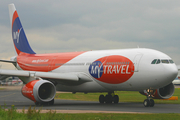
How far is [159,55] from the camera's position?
21312mm

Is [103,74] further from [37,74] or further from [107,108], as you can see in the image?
[37,74]

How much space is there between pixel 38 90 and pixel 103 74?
519 centimetres

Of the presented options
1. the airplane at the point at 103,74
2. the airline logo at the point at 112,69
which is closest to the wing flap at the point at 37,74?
the airplane at the point at 103,74

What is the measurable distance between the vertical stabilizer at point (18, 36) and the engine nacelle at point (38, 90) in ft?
34.9

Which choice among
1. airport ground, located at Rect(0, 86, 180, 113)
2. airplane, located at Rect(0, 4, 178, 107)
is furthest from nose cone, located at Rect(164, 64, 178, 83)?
airport ground, located at Rect(0, 86, 180, 113)

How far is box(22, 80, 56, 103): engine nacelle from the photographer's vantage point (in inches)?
878

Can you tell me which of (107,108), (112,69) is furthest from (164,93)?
(107,108)

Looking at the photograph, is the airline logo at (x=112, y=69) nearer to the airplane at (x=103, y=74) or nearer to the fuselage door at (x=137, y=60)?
the airplane at (x=103, y=74)

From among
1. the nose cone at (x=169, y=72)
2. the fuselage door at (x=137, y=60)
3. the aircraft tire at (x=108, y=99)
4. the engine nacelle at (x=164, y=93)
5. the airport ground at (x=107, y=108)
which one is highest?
the fuselage door at (x=137, y=60)

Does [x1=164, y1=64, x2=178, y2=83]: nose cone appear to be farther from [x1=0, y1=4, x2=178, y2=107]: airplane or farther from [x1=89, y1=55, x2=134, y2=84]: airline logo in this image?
[x1=89, y1=55, x2=134, y2=84]: airline logo

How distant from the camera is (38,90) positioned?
22.3 m

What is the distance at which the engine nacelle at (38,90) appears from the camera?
73.2 feet

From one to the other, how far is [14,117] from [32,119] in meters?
0.93

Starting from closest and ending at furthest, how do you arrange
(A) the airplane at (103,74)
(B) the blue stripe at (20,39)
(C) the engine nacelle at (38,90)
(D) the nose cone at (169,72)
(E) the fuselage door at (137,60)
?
(D) the nose cone at (169,72) → (A) the airplane at (103,74) → (E) the fuselage door at (137,60) → (C) the engine nacelle at (38,90) → (B) the blue stripe at (20,39)
